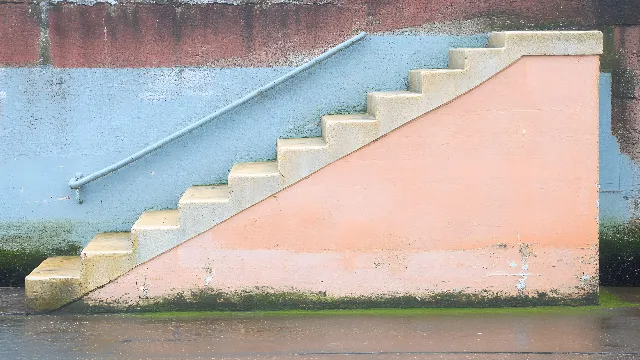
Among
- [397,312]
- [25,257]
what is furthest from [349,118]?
[25,257]

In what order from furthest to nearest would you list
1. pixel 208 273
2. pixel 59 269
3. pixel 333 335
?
1. pixel 59 269
2. pixel 208 273
3. pixel 333 335

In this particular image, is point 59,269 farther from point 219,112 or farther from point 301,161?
point 301,161

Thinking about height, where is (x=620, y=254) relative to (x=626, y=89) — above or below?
below

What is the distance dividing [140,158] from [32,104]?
1.03 m

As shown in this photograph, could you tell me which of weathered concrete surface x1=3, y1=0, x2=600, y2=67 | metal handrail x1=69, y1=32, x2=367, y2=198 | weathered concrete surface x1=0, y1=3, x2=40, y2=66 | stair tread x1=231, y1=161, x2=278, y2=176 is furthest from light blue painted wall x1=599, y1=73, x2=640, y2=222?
weathered concrete surface x1=0, y1=3, x2=40, y2=66

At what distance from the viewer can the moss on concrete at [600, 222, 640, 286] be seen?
9.26 meters

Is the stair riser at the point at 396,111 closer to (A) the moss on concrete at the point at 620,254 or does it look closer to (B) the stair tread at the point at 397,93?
(B) the stair tread at the point at 397,93

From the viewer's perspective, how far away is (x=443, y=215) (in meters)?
8.51

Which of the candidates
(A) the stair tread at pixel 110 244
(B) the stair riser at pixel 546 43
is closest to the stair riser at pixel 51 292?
(A) the stair tread at pixel 110 244

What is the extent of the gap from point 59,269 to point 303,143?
2255mm

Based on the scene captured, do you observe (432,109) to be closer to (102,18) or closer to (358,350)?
(358,350)

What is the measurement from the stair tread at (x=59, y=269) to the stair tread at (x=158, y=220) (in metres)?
0.64

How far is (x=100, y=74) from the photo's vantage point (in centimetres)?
903

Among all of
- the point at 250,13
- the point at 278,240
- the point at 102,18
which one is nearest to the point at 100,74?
the point at 102,18
